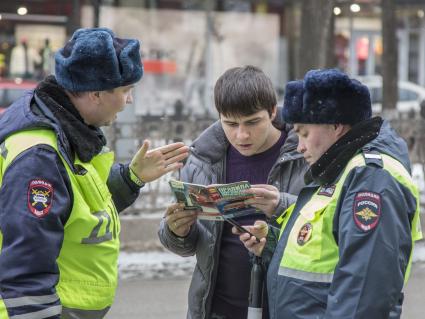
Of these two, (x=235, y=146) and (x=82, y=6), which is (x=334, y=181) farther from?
(x=82, y=6)

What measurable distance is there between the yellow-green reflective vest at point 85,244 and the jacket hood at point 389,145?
860 mm

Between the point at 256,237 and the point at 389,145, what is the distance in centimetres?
70

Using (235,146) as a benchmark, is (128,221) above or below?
below

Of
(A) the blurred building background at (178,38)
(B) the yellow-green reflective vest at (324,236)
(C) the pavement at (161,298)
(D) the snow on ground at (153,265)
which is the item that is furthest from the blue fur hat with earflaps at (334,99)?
(A) the blurred building background at (178,38)

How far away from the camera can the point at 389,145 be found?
2393 mm

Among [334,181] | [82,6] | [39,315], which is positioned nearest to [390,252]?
[334,181]

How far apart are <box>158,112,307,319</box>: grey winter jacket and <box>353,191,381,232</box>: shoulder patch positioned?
0.81 m

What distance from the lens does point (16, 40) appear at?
21422 millimetres

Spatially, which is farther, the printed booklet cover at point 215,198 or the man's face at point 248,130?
the man's face at point 248,130

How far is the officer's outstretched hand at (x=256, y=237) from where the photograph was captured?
2855 millimetres

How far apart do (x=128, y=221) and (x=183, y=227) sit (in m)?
5.38

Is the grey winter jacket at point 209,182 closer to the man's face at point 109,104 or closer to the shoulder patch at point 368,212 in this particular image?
the man's face at point 109,104

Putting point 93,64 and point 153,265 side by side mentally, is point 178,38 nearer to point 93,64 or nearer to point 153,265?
point 153,265

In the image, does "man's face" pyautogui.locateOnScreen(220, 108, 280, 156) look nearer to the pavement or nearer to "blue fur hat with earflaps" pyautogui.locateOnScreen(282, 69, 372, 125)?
"blue fur hat with earflaps" pyautogui.locateOnScreen(282, 69, 372, 125)
